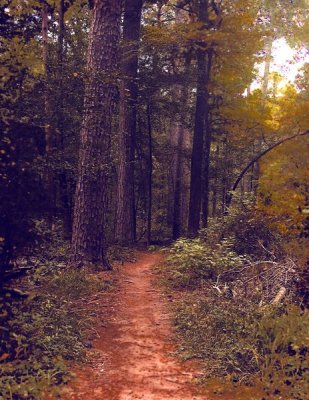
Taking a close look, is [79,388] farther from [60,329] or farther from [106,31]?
[106,31]

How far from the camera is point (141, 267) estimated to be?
12.0m

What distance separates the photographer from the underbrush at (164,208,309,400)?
461cm

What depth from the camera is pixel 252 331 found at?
17.8 feet

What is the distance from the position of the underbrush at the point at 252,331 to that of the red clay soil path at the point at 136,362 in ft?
1.00

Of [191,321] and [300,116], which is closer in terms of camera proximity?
[191,321]

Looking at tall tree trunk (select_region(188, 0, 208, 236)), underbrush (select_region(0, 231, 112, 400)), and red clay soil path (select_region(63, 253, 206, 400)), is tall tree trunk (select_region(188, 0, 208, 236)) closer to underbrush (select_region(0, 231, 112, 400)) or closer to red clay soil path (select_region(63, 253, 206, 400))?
red clay soil path (select_region(63, 253, 206, 400))

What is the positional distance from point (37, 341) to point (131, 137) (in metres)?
11.2

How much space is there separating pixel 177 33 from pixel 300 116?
6219 mm

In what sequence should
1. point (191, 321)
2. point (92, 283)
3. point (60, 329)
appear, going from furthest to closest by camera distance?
point (92, 283) < point (191, 321) < point (60, 329)

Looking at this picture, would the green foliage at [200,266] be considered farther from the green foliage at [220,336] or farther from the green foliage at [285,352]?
the green foliage at [285,352]

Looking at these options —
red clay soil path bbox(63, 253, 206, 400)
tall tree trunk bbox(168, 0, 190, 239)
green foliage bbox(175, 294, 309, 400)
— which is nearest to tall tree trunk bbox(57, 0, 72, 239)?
red clay soil path bbox(63, 253, 206, 400)

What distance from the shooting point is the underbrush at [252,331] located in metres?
4.61

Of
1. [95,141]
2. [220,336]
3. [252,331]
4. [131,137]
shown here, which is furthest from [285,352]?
[131,137]

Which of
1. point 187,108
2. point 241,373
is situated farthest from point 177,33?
point 241,373
